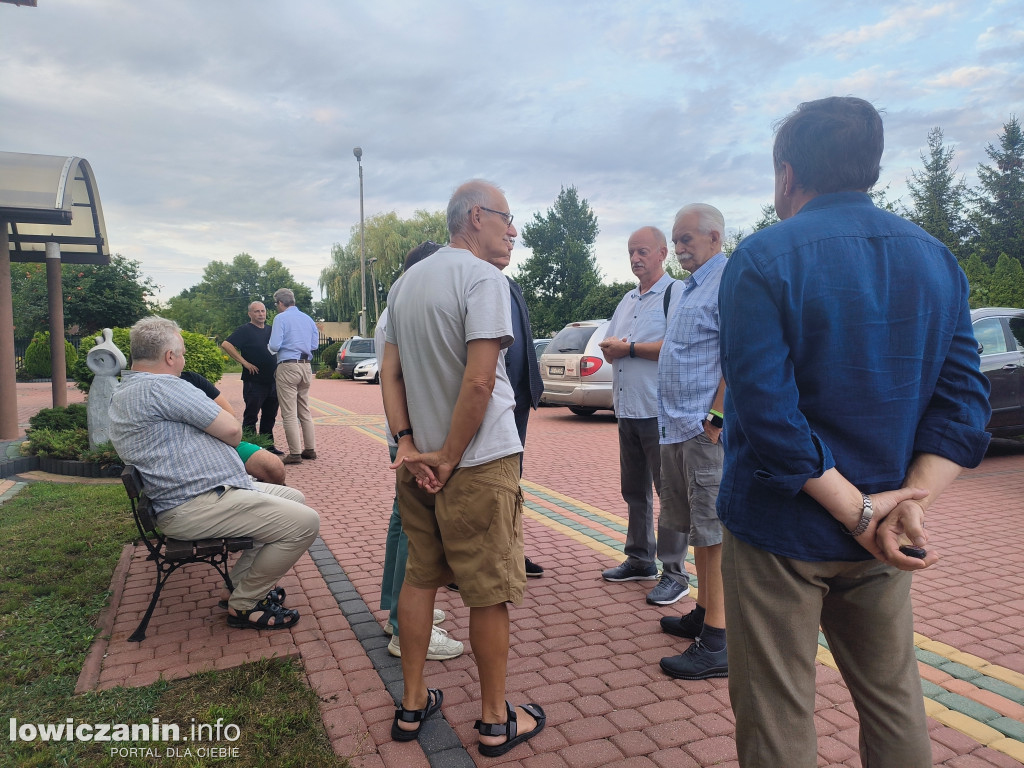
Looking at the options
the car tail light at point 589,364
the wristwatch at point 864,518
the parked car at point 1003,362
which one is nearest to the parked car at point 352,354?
the car tail light at point 589,364

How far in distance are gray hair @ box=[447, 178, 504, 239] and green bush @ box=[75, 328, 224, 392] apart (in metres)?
8.19

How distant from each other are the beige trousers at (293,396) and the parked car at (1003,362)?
316 inches

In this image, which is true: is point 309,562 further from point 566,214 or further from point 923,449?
point 566,214

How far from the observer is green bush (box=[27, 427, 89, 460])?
24.9ft

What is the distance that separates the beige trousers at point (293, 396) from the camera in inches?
328

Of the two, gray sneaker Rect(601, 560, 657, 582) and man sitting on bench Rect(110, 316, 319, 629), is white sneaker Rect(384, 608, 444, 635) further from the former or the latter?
gray sneaker Rect(601, 560, 657, 582)

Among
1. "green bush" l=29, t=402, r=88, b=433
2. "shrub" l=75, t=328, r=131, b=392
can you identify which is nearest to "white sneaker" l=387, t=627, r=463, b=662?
"green bush" l=29, t=402, r=88, b=433

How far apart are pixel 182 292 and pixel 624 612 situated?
99.9 metres

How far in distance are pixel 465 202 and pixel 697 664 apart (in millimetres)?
2197

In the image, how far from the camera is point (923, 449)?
1.70m

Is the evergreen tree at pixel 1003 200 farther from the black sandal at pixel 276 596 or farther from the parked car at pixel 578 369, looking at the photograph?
the black sandal at pixel 276 596

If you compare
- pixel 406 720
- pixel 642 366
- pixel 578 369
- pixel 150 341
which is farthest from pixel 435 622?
pixel 578 369

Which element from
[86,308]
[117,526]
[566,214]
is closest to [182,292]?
[566,214]

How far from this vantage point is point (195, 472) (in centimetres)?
346
